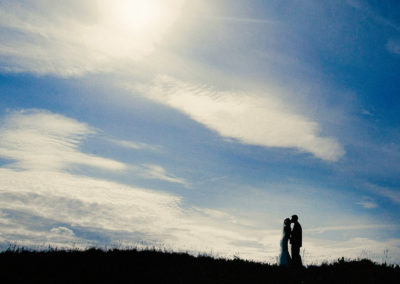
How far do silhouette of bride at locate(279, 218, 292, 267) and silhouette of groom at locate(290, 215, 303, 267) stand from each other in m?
0.39

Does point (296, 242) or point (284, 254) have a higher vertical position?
point (296, 242)

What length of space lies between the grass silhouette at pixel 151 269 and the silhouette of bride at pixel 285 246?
1134 mm

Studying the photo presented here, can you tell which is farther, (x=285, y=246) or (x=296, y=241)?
(x=285, y=246)

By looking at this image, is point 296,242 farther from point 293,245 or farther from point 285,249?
point 285,249

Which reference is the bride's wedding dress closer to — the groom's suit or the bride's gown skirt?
the bride's gown skirt

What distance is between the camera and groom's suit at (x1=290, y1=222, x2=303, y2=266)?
56.2 feet

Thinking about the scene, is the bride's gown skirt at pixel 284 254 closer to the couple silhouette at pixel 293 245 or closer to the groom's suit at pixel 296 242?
the couple silhouette at pixel 293 245

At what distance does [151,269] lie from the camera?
13.2 m

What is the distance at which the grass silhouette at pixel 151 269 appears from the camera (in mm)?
11688

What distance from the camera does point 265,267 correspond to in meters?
15.2

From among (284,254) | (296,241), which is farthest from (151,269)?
(296,241)

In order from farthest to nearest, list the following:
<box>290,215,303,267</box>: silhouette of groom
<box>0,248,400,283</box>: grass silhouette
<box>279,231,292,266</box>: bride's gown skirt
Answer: <box>279,231,292,266</box>: bride's gown skirt → <box>290,215,303,267</box>: silhouette of groom → <box>0,248,400,283</box>: grass silhouette

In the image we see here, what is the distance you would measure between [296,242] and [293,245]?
23 centimetres

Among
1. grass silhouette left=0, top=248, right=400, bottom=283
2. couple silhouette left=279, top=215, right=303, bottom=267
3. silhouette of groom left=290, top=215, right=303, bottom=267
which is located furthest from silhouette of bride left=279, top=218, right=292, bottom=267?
grass silhouette left=0, top=248, right=400, bottom=283
